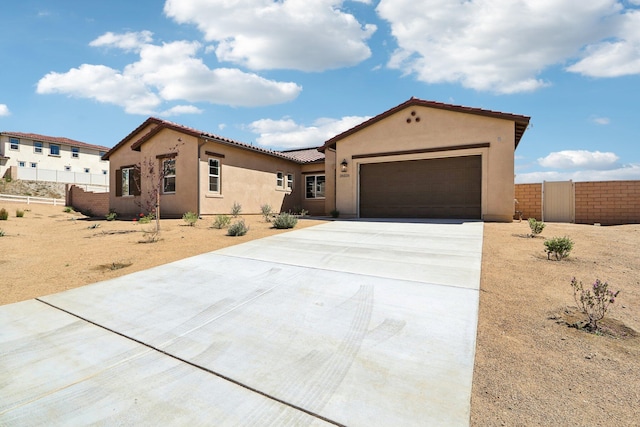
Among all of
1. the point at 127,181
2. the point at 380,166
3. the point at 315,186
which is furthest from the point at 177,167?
the point at 380,166

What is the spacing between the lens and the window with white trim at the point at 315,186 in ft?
67.4

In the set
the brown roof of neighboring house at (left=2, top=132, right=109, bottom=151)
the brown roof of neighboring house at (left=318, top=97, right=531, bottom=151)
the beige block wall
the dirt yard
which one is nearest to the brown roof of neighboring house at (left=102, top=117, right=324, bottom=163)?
the brown roof of neighboring house at (left=318, top=97, right=531, bottom=151)

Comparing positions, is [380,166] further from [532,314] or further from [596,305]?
[532,314]

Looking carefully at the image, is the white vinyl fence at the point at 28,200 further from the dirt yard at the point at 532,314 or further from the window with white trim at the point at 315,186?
the dirt yard at the point at 532,314

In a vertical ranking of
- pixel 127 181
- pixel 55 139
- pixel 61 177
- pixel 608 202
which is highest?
pixel 55 139

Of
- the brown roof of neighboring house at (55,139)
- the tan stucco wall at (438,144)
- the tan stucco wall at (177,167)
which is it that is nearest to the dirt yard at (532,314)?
the tan stucco wall at (438,144)

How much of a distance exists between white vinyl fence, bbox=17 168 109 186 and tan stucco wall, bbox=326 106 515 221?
117 feet

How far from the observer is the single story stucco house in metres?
12.3

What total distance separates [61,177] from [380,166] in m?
38.2

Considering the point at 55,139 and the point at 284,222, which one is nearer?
the point at 284,222

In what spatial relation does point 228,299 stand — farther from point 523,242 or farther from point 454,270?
point 523,242

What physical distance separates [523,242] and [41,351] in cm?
901

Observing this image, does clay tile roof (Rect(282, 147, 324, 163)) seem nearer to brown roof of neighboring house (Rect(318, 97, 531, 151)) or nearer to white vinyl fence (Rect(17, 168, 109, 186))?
brown roof of neighboring house (Rect(318, 97, 531, 151))

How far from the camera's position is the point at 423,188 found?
13.8 m
